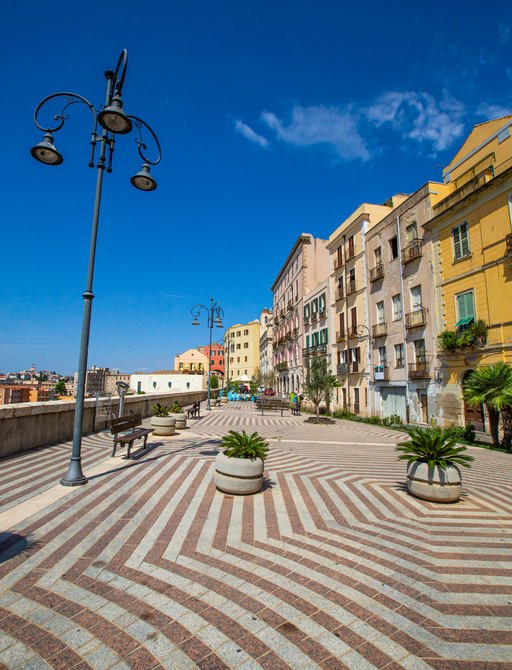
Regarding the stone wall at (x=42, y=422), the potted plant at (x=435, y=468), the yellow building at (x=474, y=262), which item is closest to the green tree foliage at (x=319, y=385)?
the yellow building at (x=474, y=262)

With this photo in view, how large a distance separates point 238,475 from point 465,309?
15481mm

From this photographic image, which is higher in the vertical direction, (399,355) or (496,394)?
(399,355)

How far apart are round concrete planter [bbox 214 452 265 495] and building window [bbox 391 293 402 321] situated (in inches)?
711

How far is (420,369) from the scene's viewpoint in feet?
61.8

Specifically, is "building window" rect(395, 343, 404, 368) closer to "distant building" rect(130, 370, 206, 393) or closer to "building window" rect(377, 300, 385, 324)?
"building window" rect(377, 300, 385, 324)


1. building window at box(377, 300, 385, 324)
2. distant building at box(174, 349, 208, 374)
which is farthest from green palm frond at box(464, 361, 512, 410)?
distant building at box(174, 349, 208, 374)

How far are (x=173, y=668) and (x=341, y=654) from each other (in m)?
1.13

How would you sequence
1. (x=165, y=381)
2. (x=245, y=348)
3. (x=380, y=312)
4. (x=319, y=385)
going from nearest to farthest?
(x=319, y=385) < (x=380, y=312) < (x=165, y=381) < (x=245, y=348)

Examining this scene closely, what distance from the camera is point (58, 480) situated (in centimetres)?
607

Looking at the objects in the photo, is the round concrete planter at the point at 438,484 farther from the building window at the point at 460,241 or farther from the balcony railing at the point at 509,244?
the building window at the point at 460,241

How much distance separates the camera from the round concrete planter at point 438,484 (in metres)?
5.38

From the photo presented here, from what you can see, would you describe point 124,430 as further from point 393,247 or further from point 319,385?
point 393,247

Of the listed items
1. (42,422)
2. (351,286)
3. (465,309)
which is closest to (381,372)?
(465,309)

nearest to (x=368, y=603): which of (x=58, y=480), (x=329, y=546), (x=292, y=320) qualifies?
(x=329, y=546)
